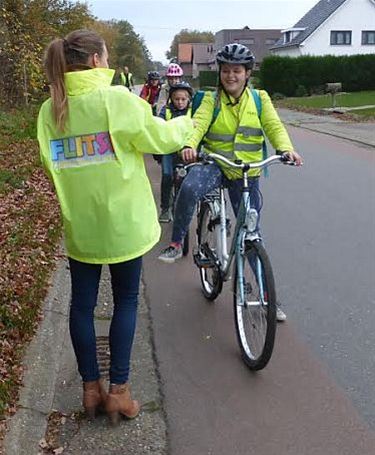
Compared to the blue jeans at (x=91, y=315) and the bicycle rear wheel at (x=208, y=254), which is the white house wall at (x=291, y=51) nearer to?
the bicycle rear wheel at (x=208, y=254)

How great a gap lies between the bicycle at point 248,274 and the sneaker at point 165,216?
318 centimetres

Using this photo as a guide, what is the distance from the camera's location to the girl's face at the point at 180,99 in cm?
803

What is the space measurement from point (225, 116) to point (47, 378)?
7.24ft

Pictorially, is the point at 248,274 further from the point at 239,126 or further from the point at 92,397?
the point at 92,397

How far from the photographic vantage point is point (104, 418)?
367 cm

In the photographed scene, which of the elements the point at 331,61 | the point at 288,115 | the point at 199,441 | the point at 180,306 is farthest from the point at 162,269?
the point at 331,61

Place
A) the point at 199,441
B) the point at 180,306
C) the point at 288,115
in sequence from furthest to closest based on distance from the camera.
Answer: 1. the point at 288,115
2. the point at 180,306
3. the point at 199,441

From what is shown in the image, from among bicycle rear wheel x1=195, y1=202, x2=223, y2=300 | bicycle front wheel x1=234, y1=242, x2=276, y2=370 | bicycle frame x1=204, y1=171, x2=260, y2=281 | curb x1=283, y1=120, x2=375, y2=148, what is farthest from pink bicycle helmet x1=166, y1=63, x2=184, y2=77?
curb x1=283, y1=120, x2=375, y2=148

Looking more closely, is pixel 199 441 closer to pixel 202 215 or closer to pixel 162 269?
pixel 202 215

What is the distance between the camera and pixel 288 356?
4438mm

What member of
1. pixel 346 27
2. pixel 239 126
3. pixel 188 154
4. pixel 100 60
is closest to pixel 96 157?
pixel 100 60

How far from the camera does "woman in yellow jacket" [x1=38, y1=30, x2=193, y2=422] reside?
3.15 meters

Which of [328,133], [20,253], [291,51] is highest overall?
[291,51]

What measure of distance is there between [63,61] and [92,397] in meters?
1.77
